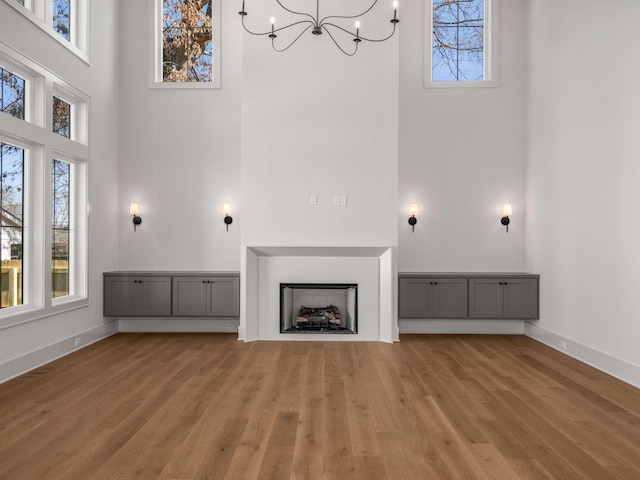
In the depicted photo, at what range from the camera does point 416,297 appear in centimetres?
627

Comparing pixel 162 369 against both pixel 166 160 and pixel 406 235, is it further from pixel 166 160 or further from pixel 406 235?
pixel 406 235

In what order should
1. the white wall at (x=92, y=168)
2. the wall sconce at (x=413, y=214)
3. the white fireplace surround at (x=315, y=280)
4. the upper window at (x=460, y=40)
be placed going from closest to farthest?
the white wall at (x=92, y=168), the white fireplace surround at (x=315, y=280), the wall sconce at (x=413, y=214), the upper window at (x=460, y=40)

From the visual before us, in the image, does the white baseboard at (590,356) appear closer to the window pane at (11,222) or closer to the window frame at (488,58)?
the window frame at (488,58)

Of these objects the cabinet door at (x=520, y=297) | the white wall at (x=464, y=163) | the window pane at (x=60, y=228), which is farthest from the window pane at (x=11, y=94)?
the cabinet door at (x=520, y=297)

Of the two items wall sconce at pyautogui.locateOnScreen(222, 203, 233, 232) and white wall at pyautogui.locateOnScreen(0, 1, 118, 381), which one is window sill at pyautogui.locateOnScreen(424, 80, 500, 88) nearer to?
wall sconce at pyautogui.locateOnScreen(222, 203, 233, 232)

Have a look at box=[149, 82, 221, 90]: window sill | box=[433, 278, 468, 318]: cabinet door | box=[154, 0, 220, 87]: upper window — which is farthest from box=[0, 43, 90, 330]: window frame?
box=[433, 278, 468, 318]: cabinet door

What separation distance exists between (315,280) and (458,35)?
4156 mm

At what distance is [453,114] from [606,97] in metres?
2.31

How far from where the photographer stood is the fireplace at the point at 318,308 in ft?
19.9

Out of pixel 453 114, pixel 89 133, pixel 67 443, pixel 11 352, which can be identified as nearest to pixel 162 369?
pixel 11 352

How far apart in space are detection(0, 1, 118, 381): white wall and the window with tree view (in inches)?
179

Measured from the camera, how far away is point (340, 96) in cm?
607

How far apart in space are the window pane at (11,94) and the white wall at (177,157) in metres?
2.03

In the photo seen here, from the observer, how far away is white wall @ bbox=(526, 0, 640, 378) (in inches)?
170
